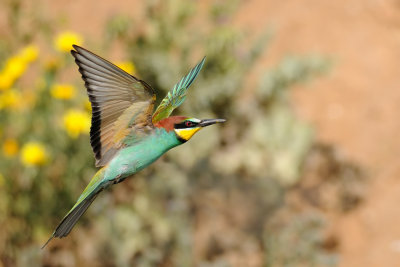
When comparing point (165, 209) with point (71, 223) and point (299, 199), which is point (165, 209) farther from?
point (71, 223)

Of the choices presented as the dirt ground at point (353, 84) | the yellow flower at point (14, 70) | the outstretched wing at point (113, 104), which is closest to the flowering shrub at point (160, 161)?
the yellow flower at point (14, 70)

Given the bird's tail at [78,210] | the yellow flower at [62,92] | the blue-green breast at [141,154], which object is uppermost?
the blue-green breast at [141,154]

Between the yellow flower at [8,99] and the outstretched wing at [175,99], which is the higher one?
the outstretched wing at [175,99]

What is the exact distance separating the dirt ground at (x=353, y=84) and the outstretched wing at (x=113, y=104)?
78.3 inches

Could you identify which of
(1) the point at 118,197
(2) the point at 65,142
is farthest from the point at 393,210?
(2) the point at 65,142

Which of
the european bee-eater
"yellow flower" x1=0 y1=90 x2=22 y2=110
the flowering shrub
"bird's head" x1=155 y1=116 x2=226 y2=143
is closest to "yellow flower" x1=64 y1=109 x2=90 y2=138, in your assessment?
the flowering shrub

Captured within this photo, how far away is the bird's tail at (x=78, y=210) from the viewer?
3.07 feet

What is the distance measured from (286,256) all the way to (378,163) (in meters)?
0.89

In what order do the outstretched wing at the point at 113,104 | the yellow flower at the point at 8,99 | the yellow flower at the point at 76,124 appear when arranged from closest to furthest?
the outstretched wing at the point at 113,104, the yellow flower at the point at 76,124, the yellow flower at the point at 8,99

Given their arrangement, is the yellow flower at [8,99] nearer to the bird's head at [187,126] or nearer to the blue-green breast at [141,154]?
the blue-green breast at [141,154]

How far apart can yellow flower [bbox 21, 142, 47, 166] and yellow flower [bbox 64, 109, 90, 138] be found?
0.14m

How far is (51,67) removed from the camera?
2.49m

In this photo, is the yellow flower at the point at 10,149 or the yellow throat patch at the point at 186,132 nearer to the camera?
the yellow throat patch at the point at 186,132

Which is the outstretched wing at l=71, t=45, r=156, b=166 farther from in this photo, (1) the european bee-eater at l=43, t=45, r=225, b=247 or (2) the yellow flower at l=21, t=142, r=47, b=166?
(2) the yellow flower at l=21, t=142, r=47, b=166
